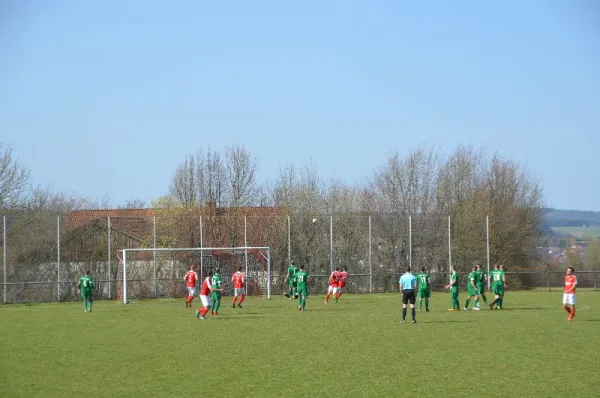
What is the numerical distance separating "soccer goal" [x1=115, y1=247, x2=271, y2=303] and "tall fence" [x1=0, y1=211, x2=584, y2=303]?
26 cm

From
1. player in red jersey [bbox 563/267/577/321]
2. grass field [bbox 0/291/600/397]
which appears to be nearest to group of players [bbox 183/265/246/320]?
grass field [bbox 0/291/600/397]

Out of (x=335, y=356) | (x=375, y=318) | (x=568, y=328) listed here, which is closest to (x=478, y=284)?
(x=375, y=318)

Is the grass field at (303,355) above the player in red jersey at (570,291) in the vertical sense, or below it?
below

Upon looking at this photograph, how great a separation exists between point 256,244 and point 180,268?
19.8 feet

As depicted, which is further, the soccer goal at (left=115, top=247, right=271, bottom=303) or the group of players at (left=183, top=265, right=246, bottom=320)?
the soccer goal at (left=115, top=247, right=271, bottom=303)

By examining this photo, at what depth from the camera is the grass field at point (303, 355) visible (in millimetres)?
14375

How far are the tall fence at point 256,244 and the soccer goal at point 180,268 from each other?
10.2 inches

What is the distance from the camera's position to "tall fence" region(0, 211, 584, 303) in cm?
4653

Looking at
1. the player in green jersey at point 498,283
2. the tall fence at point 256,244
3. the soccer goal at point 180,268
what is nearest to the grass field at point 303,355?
the player in green jersey at point 498,283

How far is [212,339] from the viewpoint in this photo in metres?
22.8

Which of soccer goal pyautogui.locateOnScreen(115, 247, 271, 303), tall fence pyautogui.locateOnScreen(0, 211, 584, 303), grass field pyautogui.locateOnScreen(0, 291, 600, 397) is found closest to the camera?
grass field pyautogui.locateOnScreen(0, 291, 600, 397)

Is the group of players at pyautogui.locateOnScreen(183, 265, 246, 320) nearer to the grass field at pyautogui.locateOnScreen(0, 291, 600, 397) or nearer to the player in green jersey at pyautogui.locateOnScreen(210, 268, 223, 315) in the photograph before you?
the player in green jersey at pyautogui.locateOnScreen(210, 268, 223, 315)

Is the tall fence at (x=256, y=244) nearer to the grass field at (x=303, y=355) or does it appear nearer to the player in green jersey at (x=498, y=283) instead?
the grass field at (x=303, y=355)

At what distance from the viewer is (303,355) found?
61.9 ft
